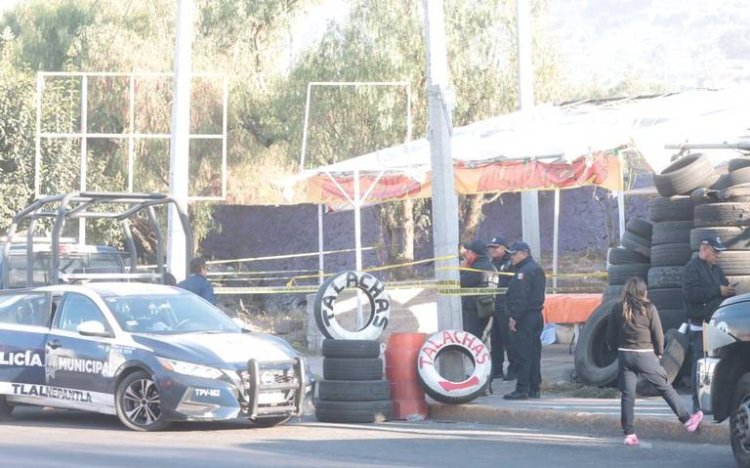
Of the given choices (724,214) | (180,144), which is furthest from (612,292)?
(180,144)

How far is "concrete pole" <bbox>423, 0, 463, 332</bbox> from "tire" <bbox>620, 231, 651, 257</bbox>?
2.39m

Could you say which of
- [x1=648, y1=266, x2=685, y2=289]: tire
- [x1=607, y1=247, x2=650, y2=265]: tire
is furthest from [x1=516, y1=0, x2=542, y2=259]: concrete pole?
[x1=648, y1=266, x2=685, y2=289]: tire

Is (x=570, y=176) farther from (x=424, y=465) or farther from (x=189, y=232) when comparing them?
(x=424, y=465)

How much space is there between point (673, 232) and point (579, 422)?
349 cm

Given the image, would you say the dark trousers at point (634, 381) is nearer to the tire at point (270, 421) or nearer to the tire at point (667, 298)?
the tire at point (667, 298)

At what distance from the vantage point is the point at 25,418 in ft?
49.2

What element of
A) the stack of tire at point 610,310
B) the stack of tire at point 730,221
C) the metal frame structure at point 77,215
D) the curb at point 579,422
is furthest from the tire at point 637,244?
the metal frame structure at point 77,215

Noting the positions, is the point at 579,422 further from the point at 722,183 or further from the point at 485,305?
the point at 485,305

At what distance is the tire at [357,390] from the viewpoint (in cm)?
1407

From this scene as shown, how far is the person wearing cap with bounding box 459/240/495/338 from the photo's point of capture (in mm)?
17312

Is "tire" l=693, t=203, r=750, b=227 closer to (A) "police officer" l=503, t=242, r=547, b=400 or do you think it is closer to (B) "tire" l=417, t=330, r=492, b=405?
(A) "police officer" l=503, t=242, r=547, b=400

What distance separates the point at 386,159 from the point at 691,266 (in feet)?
31.3

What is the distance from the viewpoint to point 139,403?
13398 mm

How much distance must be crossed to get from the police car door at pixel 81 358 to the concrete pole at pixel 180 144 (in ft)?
17.5
